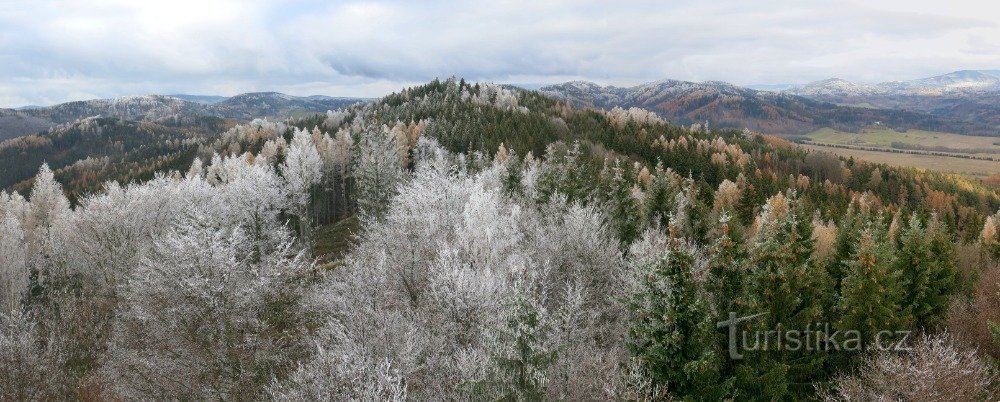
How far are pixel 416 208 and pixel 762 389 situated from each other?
→ 24819 mm

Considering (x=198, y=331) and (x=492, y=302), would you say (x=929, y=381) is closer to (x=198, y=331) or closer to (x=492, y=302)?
(x=492, y=302)

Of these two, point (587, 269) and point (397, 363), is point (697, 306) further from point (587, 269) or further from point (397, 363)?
point (587, 269)

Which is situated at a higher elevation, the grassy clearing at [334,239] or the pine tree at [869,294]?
the pine tree at [869,294]

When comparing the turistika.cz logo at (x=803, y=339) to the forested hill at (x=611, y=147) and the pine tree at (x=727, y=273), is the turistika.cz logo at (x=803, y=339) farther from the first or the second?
the forested hill at (x=611, y=147)

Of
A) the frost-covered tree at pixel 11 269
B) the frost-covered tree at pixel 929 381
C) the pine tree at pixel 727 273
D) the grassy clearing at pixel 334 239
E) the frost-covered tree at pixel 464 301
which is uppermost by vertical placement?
the pine tree at pixel 727 273

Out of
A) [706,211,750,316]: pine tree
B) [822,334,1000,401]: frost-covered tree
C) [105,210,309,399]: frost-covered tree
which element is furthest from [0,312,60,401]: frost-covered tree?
[822,334,1000,401]: frost-covered tree

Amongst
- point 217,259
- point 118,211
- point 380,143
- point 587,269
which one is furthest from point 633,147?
point 217,259

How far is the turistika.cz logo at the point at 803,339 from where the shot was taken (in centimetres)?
2586

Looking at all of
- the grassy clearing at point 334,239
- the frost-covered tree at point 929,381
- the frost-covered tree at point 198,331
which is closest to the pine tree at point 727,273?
the frost-covered tree at point 929,381

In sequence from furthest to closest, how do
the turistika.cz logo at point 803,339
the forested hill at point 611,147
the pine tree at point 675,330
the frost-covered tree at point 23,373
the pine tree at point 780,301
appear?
the forested hill at point 611,147, the pine tree at point 780,301, the turistika.cz logo at point 803,339, the frost-covered tree at point 23,373, the pine tree at point 675,330

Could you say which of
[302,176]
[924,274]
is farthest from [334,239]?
[924,274]

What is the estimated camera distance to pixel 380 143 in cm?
7650

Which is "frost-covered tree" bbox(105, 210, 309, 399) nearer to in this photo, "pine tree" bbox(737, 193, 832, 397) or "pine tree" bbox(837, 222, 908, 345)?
"pine tree" bbox(737, 193, 832, 397)

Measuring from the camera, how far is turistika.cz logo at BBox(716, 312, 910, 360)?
84.8 feet
